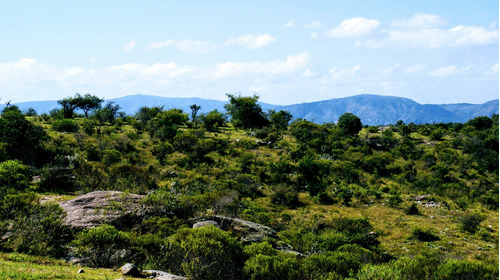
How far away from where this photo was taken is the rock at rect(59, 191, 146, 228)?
1246cm

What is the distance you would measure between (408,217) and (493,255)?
18.9ft

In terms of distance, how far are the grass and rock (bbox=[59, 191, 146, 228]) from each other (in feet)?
9.07

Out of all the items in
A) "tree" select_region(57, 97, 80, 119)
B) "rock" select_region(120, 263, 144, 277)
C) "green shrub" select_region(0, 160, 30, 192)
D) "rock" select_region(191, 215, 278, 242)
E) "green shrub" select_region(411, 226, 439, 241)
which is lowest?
"green shrub" select_region(411, 226, 439, 241)

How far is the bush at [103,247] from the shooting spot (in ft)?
32.6

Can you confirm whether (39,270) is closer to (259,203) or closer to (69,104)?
(259,203)

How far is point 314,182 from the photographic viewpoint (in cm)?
2780

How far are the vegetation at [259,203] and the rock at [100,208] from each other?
39cm

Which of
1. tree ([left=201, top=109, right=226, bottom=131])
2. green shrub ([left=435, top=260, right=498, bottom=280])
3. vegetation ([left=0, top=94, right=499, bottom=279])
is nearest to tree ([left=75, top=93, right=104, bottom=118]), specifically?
vegetation ([left=0, top=94, right=499, bottom=279])

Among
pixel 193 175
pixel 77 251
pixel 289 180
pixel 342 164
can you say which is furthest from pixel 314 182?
pixel 77 251

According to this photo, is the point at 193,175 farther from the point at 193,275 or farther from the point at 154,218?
the point at 193,275

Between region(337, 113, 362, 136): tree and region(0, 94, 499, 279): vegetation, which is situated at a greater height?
region(337, 113, 362, 136): tree

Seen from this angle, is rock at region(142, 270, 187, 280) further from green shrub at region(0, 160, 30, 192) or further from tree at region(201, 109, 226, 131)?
tree at region(201, 109, 226, 131)

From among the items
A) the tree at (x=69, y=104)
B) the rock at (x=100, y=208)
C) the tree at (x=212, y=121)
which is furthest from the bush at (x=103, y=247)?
the tree at (x=69, y=104)

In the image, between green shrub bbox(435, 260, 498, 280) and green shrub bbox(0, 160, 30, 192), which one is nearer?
green shrub bbox(435, 260, 498, 280)
